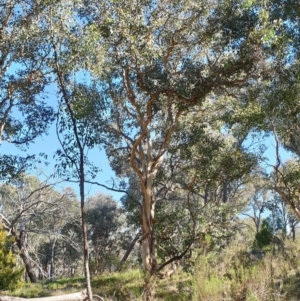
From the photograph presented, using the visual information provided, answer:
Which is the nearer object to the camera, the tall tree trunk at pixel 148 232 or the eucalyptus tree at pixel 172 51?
the eucalyptus tree at pixel 172 51

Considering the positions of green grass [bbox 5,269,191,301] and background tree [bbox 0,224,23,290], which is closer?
green grass [bbox 5,269,191,301]

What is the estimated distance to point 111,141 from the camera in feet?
43.7

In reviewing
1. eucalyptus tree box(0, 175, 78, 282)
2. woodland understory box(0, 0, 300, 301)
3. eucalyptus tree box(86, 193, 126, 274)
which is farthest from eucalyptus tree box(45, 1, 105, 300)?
eucalyptus tree box(86, 193, 126, 274)

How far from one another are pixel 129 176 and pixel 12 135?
719 centimetres

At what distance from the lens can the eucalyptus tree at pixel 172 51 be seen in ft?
29.0

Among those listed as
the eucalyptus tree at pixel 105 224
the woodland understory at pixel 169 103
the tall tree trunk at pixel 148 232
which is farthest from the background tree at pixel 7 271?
the eucalyptus tree at pixel 105 224

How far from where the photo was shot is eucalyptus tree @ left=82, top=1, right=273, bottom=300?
8.84 metres

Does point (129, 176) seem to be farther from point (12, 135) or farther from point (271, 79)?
point (271, 79)

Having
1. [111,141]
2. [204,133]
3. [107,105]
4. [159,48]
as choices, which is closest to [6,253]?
[111,141]

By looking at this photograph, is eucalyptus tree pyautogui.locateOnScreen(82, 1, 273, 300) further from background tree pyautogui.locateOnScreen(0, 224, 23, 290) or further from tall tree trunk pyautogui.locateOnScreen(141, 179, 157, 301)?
background tree pyautogui.locateOnScreen(0, 224, 23, 290)

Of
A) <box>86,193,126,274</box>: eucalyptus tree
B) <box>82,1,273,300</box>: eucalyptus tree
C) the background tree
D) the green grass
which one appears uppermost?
<box>82,1,273,300</box>: eucalyptus tree

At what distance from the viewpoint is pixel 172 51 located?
10602 mm

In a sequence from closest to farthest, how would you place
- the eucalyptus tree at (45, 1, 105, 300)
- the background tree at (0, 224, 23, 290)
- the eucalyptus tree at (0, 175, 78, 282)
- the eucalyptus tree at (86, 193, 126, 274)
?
the eucalyptus tree at (45, 1, 105, 300), the background tree at (0, 224, 23, 290), the eucalyptus tree at (0, 175, 78, 282), the eucalyptus tree at (86, 193, 126, 274)

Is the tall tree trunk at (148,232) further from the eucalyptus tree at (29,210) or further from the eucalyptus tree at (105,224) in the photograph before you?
the eucalyptus tree at (105,224)
